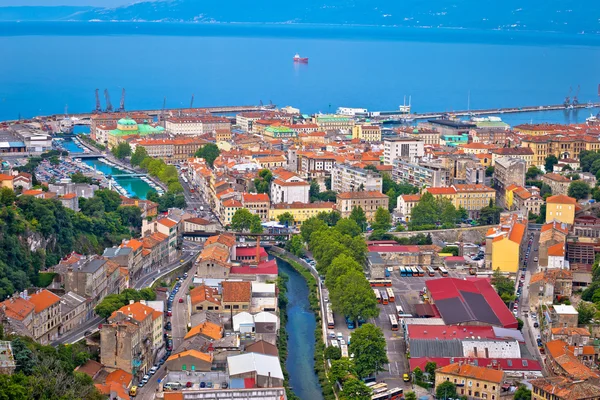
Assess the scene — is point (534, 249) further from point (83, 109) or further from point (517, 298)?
point (83, 109)

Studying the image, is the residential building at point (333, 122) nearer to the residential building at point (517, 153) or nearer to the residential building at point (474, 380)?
the residential building at point (517, 153)

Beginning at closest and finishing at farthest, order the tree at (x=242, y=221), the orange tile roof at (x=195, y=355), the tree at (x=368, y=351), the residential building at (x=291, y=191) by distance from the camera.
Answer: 1. the orange tile roof at (x=195, y=355)
2. the tree at (x=368, y=351)
3. the tree at (x=242, y=221)
4. the residential building at (x=291, y=191)

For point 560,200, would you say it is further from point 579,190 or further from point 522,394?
point 522,394

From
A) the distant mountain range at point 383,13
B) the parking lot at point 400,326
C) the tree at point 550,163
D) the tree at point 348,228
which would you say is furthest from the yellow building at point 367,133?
the distant mountain range at point 383,13

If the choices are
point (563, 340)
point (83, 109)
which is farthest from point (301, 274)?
point (83, 109)

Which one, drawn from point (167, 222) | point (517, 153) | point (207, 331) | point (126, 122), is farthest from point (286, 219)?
point (126, 122)

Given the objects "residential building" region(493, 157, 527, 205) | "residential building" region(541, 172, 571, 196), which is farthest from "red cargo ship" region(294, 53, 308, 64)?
"residential building" region(541, 172, 571, 196)
